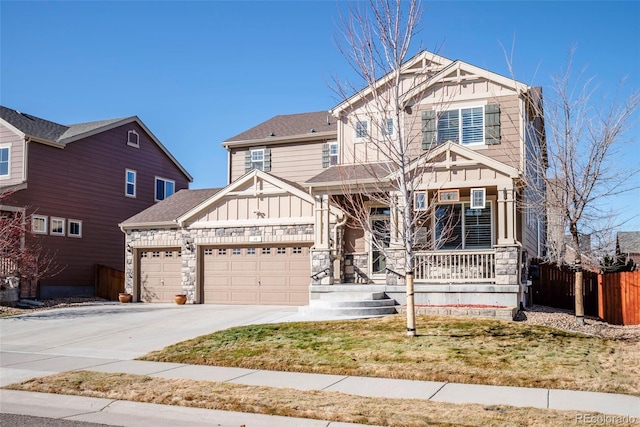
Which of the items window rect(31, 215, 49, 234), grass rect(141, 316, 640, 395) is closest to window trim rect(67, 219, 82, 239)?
window rect(31, 215, 49, 234)

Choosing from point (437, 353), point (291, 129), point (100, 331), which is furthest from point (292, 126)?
point (437, 353)

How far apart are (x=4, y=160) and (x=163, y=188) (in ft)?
28.2

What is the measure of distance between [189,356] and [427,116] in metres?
11.0

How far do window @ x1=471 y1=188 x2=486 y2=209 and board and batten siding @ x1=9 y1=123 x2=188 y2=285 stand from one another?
1753 centimetres

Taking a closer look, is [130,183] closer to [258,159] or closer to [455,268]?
[258,159]

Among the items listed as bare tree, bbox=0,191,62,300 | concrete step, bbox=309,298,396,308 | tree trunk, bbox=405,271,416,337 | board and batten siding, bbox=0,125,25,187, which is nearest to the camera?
tree trunk, bbox=405,271,416,337

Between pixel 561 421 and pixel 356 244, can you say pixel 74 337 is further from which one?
pixel 561 421

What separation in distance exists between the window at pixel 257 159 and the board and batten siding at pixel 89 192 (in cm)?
790

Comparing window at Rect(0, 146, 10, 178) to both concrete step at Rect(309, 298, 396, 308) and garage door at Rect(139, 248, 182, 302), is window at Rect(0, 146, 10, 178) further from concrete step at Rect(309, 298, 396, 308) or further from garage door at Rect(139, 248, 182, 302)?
concrete step at Rect(309, 298, 396, 308)

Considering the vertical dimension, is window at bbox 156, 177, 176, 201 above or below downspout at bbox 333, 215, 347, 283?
above

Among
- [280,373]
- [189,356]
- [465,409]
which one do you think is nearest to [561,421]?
[465,409]

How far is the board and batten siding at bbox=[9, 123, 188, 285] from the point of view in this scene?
84.9 feet

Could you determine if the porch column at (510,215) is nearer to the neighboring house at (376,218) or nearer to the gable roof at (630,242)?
the neighboring house at (376,218)

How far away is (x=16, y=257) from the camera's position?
851 inches
